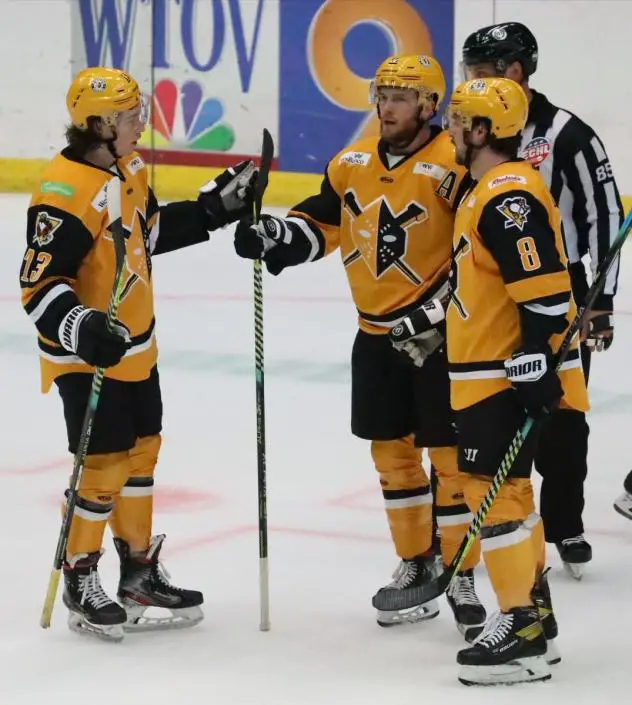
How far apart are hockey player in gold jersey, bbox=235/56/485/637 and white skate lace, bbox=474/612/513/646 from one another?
206 mm

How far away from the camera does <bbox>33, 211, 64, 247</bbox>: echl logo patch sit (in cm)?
305

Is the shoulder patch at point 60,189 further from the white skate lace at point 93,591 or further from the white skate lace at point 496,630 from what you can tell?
the white skate lace at point 496,630

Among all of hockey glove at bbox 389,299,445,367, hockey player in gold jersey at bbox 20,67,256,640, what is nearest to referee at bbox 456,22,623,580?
hockey glove at bbox 389,299,445,367

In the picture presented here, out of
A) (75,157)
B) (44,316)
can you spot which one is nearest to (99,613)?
(44,316)

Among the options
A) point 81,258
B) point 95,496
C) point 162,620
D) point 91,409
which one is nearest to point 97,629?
point 162,620

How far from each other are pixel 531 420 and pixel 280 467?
167 cm

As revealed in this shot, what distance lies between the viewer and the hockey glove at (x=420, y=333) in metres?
3.15

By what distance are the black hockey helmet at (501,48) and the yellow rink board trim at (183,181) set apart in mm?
5583

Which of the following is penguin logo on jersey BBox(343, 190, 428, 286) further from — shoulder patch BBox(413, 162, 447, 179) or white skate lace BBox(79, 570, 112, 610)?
white skate lace BBox(79, 570, 112, 610)

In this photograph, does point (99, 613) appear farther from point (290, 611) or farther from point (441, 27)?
point (441, 27)

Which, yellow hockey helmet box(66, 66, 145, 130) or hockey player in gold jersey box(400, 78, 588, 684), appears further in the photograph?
yellow hockey helmet box(66, 66, 145, 130)

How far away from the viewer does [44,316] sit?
3.07 meters

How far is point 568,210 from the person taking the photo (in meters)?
3.66

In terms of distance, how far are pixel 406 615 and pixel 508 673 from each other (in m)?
0.42
